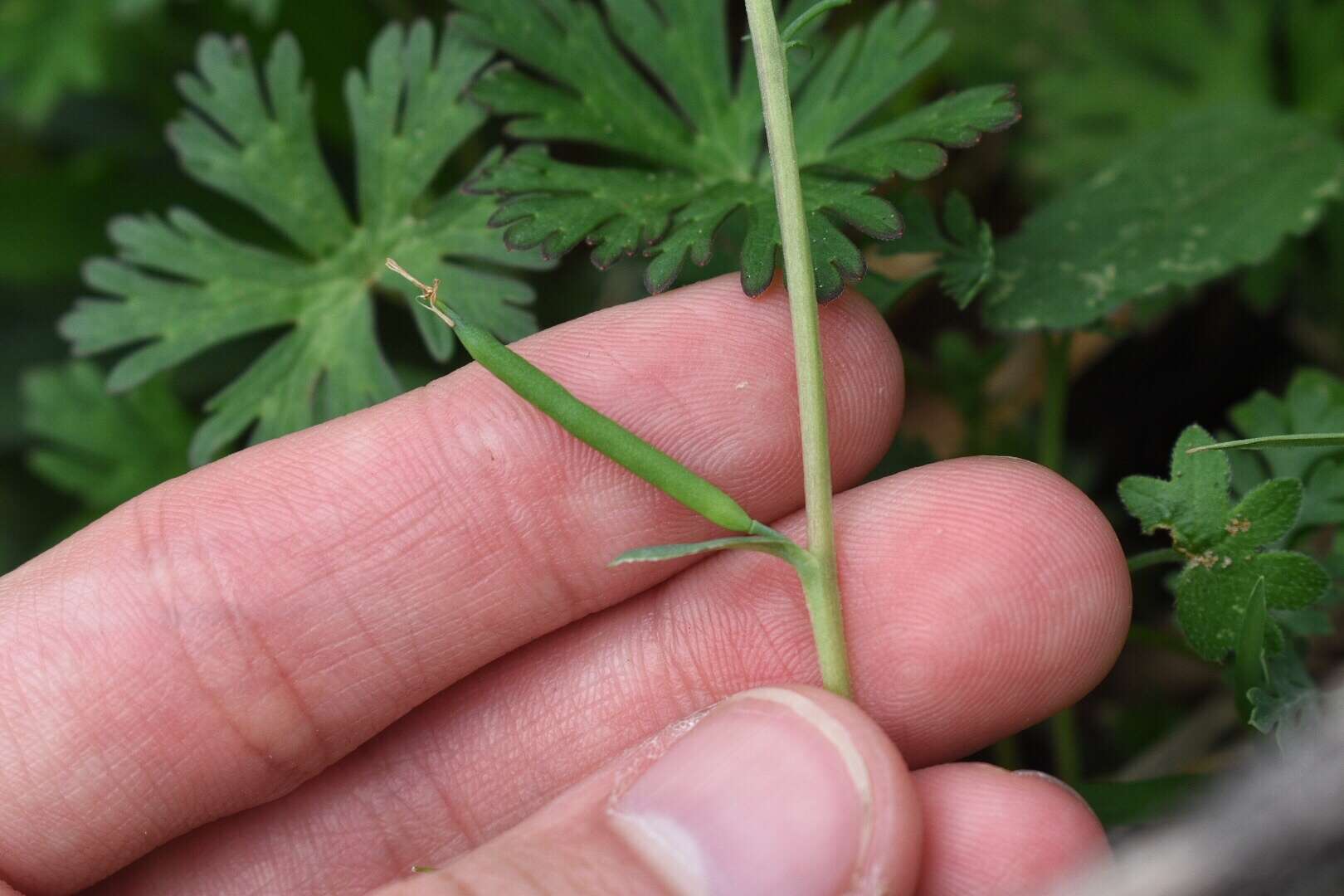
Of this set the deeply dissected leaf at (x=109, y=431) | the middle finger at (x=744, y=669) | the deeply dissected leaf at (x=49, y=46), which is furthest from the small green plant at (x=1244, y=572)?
the deeply dissected leaf at (x=49, y=46)

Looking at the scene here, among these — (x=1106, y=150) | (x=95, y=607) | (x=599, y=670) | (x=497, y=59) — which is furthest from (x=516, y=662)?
(x=1106, y=150)

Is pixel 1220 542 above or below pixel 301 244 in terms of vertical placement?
below

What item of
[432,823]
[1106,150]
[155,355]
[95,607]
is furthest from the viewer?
[1106,150]

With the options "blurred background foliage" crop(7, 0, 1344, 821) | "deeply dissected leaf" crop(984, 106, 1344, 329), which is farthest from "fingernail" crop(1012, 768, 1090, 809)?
"blurred background foliage" crop(7, 0, 1344, 821)

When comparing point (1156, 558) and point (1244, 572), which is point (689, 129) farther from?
point (1244, 572)

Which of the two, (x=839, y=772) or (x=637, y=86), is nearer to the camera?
(x=839, y=772)

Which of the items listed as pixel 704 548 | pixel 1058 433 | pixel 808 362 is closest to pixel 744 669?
pixel 704 548

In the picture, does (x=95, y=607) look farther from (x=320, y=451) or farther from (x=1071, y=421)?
(x=1071, y=421)
